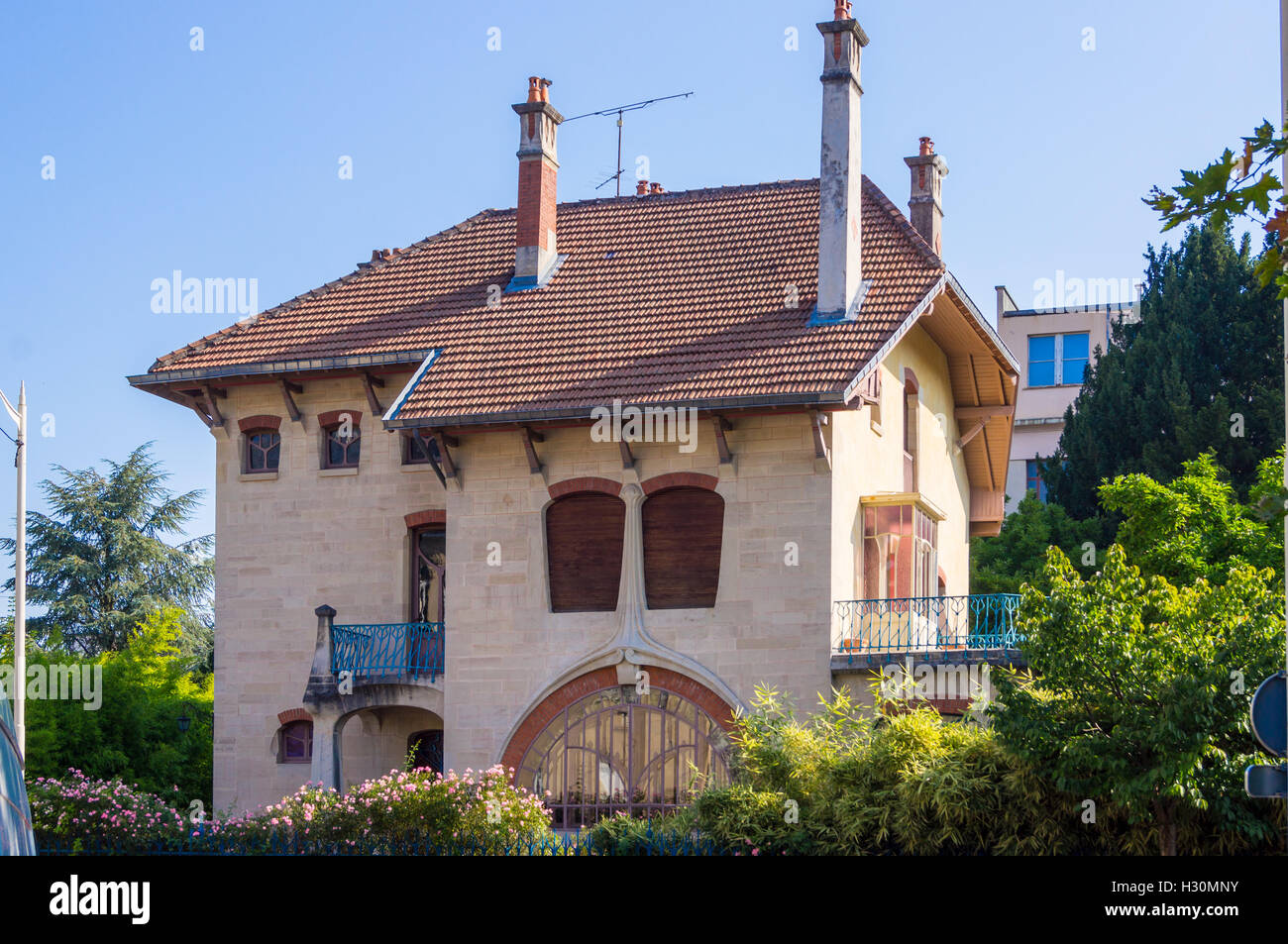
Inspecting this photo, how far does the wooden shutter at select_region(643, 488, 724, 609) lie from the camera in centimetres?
2439

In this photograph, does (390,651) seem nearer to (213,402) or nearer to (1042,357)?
(213,402)

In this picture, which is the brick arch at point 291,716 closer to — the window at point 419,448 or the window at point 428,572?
the window at point 428,572

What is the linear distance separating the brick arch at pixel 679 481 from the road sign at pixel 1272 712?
14.8 meters

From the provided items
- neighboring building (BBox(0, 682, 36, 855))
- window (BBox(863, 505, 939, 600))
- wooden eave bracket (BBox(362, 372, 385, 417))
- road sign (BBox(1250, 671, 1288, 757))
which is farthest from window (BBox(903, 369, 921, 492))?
road sign (BBox(1250, 671, 1288, 757))

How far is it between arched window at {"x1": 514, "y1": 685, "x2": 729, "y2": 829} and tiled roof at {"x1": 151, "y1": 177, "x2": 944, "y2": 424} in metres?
4.31

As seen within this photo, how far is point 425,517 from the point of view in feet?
88.0

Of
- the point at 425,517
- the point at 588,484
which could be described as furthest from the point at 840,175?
the point at 425,517

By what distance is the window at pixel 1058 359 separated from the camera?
53062 mm

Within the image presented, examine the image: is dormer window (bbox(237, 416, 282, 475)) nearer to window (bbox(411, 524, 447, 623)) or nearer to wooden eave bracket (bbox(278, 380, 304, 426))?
wooden eave bracket (bbox(278, 380, 304, 426))

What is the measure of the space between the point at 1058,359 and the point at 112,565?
28.6m

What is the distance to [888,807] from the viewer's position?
19.2 meters

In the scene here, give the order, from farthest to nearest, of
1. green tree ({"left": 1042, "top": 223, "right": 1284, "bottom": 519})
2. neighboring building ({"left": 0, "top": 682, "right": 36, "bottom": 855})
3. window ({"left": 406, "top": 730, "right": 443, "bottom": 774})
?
green tree ({"left": 1042, "top": 223, "right": 1284, "bottom": 519}) < window ({"left": 406, "top": 730, "right": 443, "bottom": 774}) < neighboring building ({"left": 0, "top": 682, "right": 36, "bottom": 855})

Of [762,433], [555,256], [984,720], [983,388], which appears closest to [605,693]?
[762,433]
